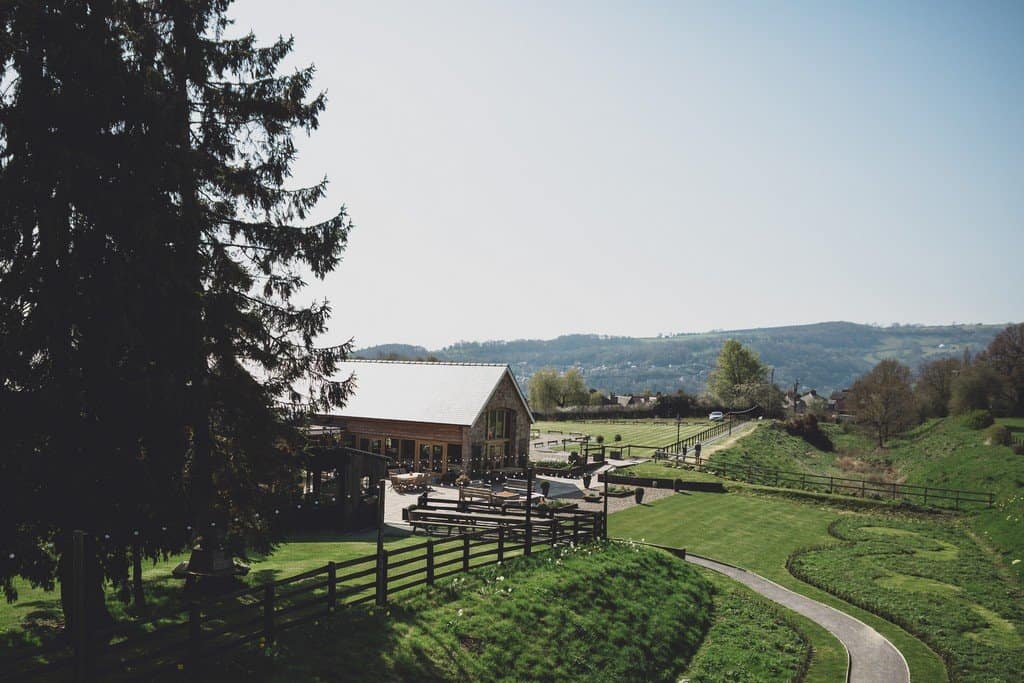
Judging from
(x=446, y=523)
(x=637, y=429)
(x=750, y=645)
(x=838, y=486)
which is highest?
(x=446, y=523)

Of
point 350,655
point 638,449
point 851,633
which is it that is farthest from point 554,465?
point 350,655

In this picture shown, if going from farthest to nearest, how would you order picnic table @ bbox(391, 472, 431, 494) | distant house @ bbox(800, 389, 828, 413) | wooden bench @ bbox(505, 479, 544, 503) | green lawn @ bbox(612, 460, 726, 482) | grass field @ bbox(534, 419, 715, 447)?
1. distant house @ bbox(800, 389, 828, 413)
2. grass field @ bbox(534, 419, 715, 447)
3. green lawn @ bbox(612, 460, 726, 482)
4. wooden bench @ bbox(505, 479, 544, 503)
5. picnic table @ bbox(391, 472, 431, 494)

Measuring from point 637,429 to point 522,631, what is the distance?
71.0m

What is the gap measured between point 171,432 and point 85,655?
4.54 m

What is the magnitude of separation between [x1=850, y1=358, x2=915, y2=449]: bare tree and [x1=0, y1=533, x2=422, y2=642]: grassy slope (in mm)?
74353

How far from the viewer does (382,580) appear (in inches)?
615

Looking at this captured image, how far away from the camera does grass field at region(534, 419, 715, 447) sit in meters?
72.1

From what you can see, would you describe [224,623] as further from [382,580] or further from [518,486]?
[518,486]

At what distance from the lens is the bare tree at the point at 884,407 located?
82125 mm

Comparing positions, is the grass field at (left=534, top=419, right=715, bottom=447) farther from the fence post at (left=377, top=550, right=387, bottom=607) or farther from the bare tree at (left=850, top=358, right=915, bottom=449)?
the fence post at (left=377, top=550, right=387, bottom=607)

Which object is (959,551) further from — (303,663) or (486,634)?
(303,663)

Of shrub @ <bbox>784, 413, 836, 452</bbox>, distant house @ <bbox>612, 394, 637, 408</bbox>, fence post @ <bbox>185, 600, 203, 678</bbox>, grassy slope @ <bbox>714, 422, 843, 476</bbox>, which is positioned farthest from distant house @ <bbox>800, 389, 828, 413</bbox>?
fence post @ <bbox>185, 600, 203, 678</bbox>

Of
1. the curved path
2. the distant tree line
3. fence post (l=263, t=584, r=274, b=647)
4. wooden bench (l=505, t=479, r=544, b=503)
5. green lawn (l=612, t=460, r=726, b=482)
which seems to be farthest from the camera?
the distant tree line

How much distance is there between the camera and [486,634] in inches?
608
